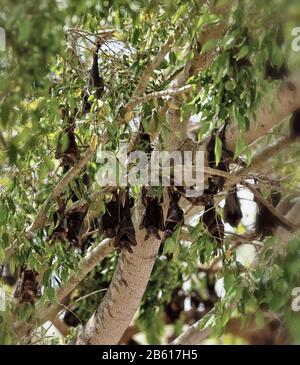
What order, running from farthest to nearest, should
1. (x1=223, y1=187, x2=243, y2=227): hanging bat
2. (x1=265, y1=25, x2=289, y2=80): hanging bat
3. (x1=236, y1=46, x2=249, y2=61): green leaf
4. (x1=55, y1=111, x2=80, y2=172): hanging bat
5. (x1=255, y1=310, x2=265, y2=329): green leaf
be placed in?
(x1=223, y1=187, x2=243, y2=227): hanging bat < (x1=55, y1=111, x2=80, y2=172): hanging bat < (x1=265, y1=25, x2=289, y2=80): hanging bat < (x1=255, y1=310, x2=265, y2=329): green leaf < (x1=236, y1=46, x2=249, y2=61): green leaf

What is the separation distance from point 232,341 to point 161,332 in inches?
69.7

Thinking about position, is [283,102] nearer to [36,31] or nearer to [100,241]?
[36,31]

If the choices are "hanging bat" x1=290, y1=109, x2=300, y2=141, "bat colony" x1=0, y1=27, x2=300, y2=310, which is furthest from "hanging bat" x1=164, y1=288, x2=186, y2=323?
"hanging bat" x1=290, y1=109, x2=300, y2=141

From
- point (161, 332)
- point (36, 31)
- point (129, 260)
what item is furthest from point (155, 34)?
point (161, 332)

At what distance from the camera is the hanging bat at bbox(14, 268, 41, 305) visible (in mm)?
3668

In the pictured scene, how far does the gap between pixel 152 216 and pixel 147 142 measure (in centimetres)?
37

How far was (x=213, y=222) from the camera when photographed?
11.6ft

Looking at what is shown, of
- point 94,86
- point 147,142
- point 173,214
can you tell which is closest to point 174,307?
point 173,214

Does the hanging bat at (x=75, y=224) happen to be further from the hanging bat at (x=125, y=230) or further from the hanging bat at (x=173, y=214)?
the hanging bat at (x=173, y=214)

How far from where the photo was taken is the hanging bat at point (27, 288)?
3.67 metres

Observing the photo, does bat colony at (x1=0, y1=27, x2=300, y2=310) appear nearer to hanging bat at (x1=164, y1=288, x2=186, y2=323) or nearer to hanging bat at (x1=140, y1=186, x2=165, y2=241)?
hanging bat at (x1=140, y1=186, x2=165, y2=241)

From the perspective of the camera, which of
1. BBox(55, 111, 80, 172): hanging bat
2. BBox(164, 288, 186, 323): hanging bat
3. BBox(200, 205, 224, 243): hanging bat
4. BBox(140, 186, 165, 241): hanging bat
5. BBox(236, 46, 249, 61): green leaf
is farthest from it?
BBox(164, 288, 186, 323): hanging bat

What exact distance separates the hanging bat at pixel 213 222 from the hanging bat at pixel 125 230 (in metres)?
0.38

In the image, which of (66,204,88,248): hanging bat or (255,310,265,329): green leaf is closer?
(255,310,265,329): green leaf
